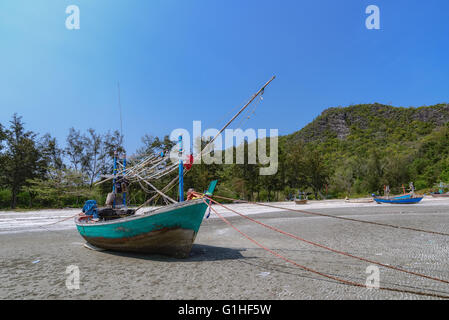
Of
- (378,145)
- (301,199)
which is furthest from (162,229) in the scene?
(378,145)

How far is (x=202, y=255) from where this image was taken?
339 inches

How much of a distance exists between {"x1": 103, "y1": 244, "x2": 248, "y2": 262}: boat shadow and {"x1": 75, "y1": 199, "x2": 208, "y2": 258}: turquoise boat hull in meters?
0.19

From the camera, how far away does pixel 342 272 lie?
6316mm

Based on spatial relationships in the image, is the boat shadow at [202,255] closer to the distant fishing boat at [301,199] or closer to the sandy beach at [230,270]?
the sandy beach at [230,270]

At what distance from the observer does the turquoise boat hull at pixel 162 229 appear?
7.73 meters

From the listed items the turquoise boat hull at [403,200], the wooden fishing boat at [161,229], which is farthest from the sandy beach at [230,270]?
the turquoise boat hull at [403,200]

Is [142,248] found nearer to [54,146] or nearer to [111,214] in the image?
[111,214]

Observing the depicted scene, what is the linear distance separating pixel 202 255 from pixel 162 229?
1.73m

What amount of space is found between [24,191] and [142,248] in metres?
39.3

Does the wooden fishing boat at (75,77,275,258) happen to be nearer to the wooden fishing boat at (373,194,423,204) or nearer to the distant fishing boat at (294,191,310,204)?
the wooden fishing boat at (373,194,423,204)

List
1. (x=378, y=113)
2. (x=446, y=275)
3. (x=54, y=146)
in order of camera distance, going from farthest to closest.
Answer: (x=378, y=113) < (x=54, y=146) < (x=446, y=275)

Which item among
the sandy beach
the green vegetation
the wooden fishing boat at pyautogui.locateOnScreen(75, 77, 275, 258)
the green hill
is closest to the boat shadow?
the sandy beach

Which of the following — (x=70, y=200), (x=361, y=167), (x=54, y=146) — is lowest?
(x=70, y=200)
